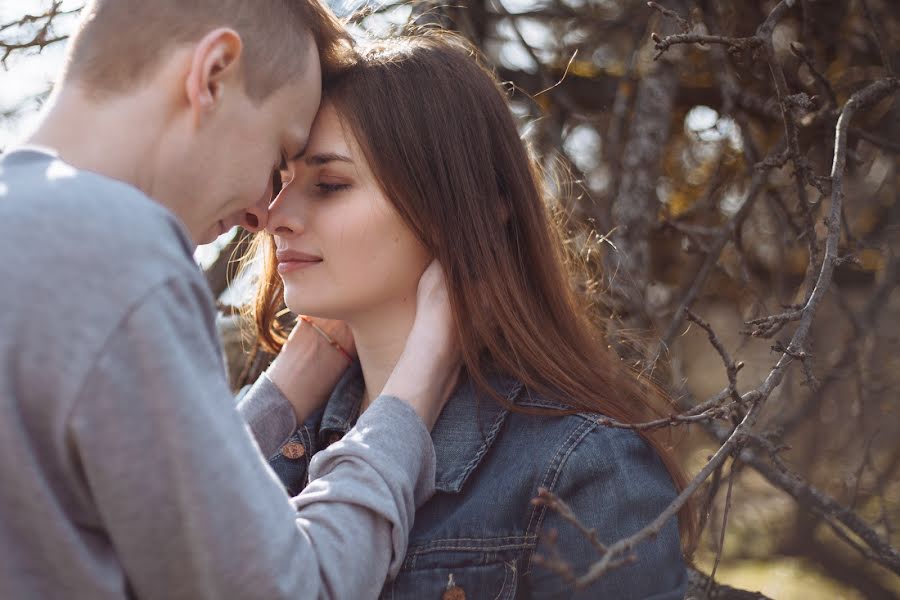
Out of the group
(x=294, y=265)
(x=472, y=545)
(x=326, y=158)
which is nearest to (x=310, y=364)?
(x=294, y=265)

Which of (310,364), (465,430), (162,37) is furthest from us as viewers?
(310,364)

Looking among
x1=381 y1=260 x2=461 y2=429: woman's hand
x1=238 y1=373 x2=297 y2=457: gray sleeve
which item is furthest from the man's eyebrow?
x1=238 y1=373 x2=297 y2=457: gray sleeve

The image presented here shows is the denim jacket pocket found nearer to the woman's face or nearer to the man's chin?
the woman's face

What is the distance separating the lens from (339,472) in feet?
5.33

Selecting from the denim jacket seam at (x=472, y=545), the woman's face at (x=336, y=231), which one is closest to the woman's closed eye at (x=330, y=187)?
the woman's face at (x=336, y=231)

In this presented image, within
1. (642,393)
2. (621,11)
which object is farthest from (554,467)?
(621,11)

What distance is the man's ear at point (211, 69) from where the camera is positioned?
1.55m

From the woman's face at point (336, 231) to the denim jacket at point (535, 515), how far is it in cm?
40

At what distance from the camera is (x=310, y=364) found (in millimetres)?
2475

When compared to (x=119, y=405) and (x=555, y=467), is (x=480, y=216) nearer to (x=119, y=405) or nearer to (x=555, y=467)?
(x=555, y=467)

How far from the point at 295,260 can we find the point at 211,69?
26.5 inches

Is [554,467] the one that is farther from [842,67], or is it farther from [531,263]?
[842,67]

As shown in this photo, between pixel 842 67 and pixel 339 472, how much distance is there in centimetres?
247

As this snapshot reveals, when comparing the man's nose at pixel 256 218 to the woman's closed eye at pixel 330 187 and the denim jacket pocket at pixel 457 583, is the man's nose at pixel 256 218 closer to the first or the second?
the woman's closed eye at pixel 330 187
